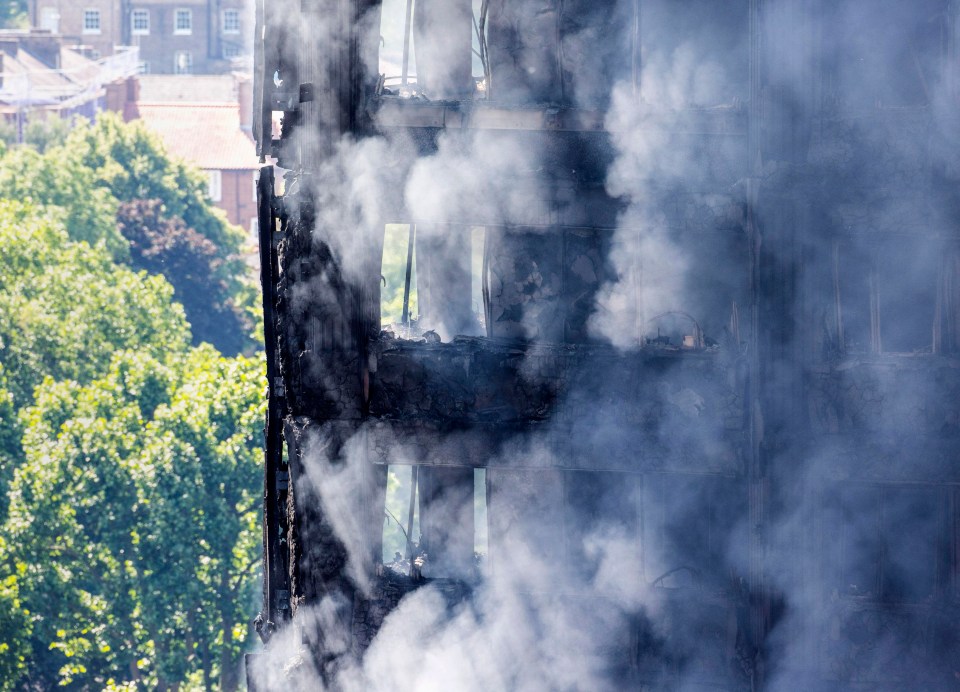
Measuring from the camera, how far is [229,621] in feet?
79.0

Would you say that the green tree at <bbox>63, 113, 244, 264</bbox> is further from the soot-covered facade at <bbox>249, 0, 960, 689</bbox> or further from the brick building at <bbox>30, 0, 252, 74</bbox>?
the soot-covered facade at <bbox>249, 0, 960, 689</bbox>

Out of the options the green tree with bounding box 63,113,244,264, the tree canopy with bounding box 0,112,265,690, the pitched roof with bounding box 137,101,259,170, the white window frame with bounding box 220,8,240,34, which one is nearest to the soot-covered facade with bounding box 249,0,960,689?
the tree canopy with bounding box 0,112,265,690

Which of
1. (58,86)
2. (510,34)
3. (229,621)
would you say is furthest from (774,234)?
(58,86)

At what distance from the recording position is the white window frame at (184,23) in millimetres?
79125

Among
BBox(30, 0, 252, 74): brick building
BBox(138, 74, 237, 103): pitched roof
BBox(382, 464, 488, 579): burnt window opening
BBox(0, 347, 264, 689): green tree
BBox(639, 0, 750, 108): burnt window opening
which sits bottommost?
BBox(0, 347, 264, 689): green tree

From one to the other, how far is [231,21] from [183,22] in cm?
298

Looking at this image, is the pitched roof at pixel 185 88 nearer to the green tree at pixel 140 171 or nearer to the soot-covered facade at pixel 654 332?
the green tree at pixel 140 171

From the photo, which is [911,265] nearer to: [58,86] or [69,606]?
[69,606]

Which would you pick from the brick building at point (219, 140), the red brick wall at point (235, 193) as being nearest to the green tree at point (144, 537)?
the brick building at point (219, 140)

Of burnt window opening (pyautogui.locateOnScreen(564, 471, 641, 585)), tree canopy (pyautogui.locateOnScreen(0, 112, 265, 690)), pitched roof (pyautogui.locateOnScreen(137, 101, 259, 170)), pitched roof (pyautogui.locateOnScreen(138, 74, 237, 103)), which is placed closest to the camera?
burnt window opening (pyautogui.locateOnScreen(564, 471, 641, 585))

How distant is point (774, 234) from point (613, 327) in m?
1.30

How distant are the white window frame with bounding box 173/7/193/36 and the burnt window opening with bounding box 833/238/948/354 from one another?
7607cm

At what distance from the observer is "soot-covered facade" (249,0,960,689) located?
8664mm

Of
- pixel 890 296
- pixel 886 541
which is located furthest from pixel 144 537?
pixel 890 296
